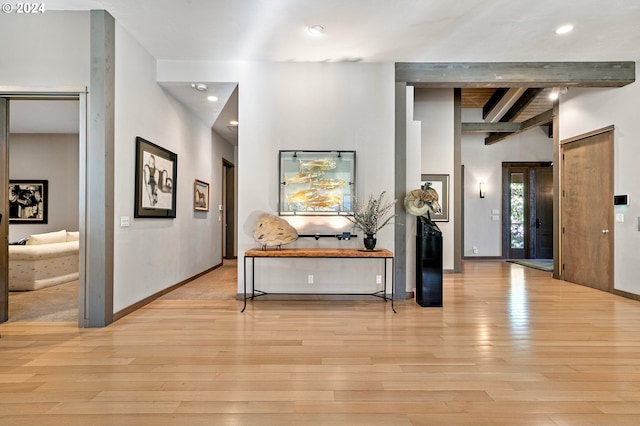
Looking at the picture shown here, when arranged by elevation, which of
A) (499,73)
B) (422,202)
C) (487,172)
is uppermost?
(499,73)

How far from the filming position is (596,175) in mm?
5129

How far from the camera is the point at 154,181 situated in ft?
14.1

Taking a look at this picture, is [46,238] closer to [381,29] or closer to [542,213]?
[381,29]

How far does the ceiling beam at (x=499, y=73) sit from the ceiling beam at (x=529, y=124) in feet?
6.94

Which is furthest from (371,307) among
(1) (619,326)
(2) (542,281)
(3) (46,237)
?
(3) (46,237)

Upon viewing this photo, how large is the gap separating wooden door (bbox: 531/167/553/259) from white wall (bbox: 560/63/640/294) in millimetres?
3878

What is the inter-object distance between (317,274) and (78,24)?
389 cm

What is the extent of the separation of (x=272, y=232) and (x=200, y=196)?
2590mm

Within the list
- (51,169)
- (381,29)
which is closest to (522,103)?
(381,29)

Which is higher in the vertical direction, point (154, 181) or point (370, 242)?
point (154, 181)

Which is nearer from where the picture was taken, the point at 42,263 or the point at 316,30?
the point at 316,30

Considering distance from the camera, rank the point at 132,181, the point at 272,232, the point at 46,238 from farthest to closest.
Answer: the point at 46,238 < the point at 272,232 < the point at 132,181

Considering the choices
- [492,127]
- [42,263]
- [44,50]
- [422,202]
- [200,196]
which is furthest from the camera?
[492,127]

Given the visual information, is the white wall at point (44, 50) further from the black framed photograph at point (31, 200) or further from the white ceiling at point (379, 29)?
the black framed photograph at point (31, 200)
